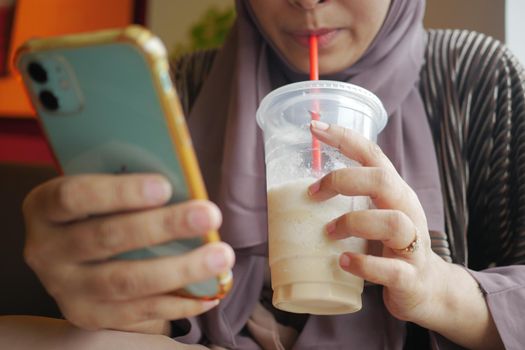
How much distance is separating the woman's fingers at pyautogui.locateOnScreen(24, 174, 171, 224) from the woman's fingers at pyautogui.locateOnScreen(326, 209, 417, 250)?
0.25 meters

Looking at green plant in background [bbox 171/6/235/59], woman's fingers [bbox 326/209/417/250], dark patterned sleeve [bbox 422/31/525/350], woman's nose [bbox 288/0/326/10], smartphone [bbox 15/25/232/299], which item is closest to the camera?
smartphone [bbox 15/25/232/299]

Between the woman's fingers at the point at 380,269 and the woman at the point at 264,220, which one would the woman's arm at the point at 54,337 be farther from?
the woman's fingers at the point at 380,269

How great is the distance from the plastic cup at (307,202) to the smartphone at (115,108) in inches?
6.5

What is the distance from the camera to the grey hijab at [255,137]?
3.57 ft

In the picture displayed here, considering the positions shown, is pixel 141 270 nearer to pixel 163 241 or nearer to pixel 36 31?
pixel 163 241

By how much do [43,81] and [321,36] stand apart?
575 millimetres

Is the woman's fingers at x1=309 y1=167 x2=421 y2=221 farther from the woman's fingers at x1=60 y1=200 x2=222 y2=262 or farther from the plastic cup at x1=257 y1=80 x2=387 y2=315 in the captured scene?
the woman's fingers at x1=60 y1=200 x2=222 y2=262

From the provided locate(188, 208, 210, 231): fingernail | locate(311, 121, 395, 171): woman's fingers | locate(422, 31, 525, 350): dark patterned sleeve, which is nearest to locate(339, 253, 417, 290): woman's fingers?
locate(311, 121, 395, 171): woman's fingers

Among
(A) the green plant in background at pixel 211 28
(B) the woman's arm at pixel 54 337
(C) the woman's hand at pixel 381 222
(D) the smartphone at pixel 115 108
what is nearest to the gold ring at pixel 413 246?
(C) the woman's hand at pixel 381 222

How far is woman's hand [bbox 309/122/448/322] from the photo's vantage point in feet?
2.54

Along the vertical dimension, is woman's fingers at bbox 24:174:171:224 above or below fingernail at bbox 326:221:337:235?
above

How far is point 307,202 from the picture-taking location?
819mm

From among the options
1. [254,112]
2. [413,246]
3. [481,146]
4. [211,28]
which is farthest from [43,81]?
[211,28]

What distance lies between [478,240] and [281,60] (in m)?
0.53
